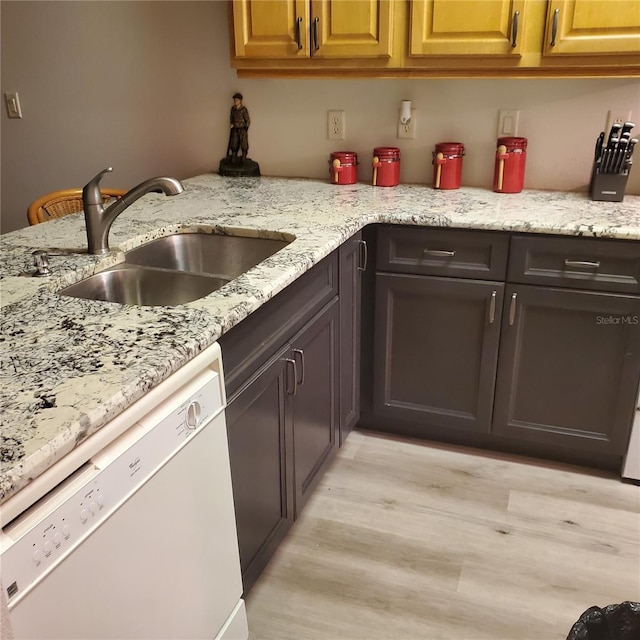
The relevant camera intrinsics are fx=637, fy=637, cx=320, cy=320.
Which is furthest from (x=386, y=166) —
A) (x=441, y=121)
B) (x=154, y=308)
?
(x=154, y=308)

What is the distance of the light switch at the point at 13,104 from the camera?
313 centimetres

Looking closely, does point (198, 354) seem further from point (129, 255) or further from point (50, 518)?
point (129, 255)

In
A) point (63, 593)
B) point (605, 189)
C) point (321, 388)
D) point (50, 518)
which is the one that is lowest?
point (321, 388)

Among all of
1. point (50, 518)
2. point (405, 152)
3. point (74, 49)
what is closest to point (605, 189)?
point (405, 152)

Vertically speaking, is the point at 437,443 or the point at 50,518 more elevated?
the point at 50,518

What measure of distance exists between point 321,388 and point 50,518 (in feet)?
3.85

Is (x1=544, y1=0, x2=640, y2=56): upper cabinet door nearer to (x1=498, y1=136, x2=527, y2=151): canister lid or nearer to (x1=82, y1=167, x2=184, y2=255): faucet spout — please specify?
(x1=498, y1=136, x2=527, y2=151): canister lid

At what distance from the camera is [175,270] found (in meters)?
1.81

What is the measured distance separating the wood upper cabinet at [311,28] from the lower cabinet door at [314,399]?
0.90 meters

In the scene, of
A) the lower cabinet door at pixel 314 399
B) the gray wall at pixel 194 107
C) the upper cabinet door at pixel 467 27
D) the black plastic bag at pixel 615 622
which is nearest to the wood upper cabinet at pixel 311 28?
the upper cabinet door at pixel 467 27

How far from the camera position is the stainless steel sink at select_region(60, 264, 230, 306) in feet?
5.52

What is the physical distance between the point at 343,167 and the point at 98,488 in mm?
1854

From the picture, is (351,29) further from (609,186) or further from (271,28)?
(609,186)

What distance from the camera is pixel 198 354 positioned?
1204mm
